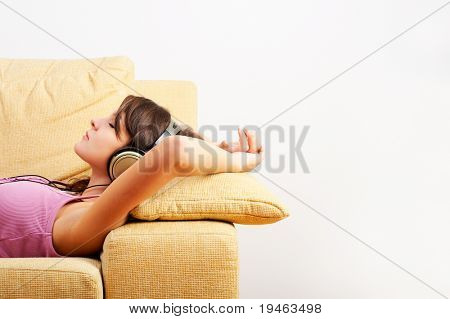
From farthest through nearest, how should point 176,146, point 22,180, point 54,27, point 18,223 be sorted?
1. point 54,27
2. point 22,180
3. point 18,223
4. point 176,146

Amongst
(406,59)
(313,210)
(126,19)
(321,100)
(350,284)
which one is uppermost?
(126,19)

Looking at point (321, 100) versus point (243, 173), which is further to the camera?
point (321, 100)

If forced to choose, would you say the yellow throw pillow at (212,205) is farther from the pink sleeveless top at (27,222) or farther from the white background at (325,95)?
the white background at (325,95)

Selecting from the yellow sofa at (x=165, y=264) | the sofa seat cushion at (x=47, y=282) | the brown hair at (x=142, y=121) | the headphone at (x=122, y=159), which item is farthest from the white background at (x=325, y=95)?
the sofa seat cushion at (x=47, y=282)

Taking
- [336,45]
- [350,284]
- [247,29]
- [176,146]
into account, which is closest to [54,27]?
[247,29]

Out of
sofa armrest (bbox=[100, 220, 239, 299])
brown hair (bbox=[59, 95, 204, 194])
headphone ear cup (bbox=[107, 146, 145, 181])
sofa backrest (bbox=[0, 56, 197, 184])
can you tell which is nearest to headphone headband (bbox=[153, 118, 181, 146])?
brown hair (bbox=[59, 95, 204, 194])

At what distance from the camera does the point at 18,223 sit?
1443mm

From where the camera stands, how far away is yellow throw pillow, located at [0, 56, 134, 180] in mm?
1794

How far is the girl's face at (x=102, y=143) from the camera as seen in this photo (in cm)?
156

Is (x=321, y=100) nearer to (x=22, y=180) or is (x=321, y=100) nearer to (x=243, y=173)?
(x=243, y=173)

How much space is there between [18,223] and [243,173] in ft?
1.78

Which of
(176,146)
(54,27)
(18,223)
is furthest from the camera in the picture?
(54,27)

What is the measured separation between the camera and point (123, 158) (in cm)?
145

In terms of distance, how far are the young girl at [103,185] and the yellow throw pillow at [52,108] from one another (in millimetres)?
108
